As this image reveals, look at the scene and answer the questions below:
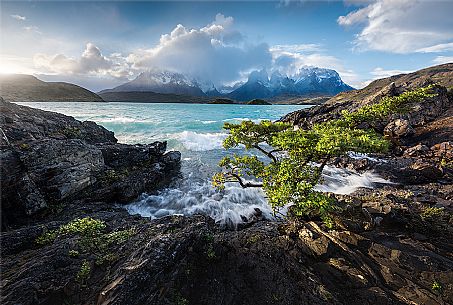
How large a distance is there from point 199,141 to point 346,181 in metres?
26.8

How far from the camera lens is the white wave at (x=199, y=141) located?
122ft

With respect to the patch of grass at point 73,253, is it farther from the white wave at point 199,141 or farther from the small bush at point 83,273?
the white wave at point 199,141

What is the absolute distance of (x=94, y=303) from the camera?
5543mm

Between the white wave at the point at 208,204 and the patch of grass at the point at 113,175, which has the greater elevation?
the patch of grass at the point at 113,175

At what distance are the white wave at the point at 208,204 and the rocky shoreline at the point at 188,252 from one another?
8.37ft

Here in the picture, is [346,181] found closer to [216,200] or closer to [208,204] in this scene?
[216,200]

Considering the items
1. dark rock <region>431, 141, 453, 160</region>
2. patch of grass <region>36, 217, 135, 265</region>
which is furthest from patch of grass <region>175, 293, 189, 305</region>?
dark rock <region>431, 141, 453, 160</region>

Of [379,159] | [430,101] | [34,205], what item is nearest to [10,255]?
[34,205]

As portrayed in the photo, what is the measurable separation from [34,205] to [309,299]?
14.7 meters

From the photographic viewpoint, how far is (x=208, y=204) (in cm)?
1758

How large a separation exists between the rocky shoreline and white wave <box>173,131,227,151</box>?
21871 mm

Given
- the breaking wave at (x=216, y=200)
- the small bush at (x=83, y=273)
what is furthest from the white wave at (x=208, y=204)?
the small bush at (x=83, y=273)

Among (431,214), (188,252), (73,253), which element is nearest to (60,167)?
(73,253)

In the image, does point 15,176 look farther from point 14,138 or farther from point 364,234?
point 364,234
